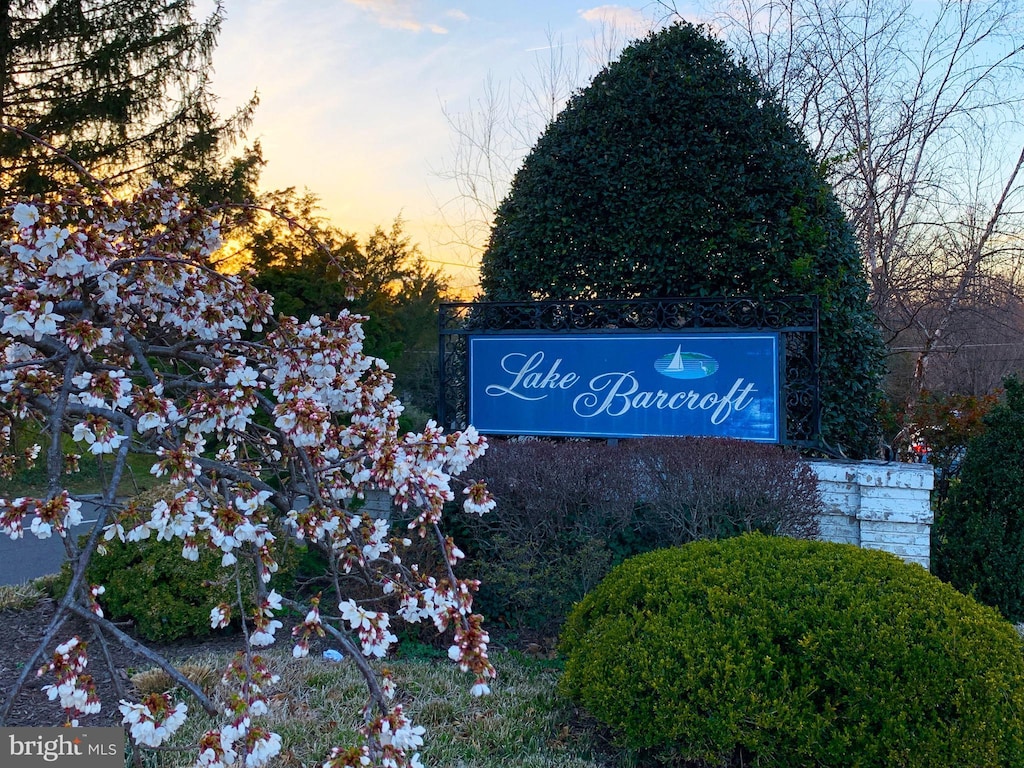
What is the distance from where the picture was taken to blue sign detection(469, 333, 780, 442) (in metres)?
5.21

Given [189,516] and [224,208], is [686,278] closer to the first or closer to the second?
[224,208]

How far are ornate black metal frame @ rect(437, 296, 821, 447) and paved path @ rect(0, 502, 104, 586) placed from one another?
3.97 metres

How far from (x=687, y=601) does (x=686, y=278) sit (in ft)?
10.2

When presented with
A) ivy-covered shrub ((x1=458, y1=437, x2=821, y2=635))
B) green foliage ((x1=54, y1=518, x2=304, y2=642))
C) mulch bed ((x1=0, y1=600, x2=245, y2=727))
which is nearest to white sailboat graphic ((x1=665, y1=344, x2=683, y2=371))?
ivy-covered shrub ((x1=458, y1=437, x2=821, y2=635))

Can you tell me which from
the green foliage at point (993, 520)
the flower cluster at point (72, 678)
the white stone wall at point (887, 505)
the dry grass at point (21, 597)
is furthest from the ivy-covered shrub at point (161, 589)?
the green foliage at point (993, 520)

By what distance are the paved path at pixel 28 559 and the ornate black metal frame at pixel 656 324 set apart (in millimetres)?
3970

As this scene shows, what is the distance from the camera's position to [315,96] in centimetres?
848

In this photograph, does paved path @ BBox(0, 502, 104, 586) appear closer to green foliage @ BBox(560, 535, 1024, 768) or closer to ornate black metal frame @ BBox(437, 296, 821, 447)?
ornate black metal frame @ BBox(437, 296, 821, 447)

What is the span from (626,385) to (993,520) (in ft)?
7.88

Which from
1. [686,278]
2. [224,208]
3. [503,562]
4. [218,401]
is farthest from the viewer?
[686,278]

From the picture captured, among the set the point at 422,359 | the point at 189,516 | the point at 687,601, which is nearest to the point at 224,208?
the point at 189,516

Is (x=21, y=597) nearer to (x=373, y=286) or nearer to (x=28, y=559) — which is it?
(x=28, y=559)

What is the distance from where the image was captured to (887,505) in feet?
15.4

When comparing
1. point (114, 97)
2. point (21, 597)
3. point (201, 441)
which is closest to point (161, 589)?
point (21, 597)
